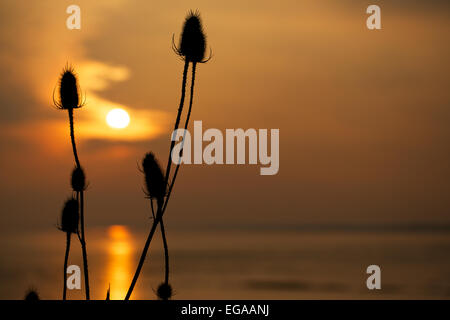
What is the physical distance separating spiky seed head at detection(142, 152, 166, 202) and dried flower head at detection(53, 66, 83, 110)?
88cm

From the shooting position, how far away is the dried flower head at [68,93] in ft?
23.0

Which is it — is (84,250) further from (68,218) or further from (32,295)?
(68,218)

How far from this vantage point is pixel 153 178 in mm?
6910

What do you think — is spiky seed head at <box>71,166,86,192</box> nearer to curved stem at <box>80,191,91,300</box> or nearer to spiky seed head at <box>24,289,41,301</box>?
curved stem at <box>80,191,91,300</box>

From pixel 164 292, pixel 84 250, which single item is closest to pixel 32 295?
pixel 164 292

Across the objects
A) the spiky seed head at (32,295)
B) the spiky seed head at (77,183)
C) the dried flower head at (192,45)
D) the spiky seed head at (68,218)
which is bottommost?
the spiky seed head at (32,295)

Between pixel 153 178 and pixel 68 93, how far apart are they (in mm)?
1170

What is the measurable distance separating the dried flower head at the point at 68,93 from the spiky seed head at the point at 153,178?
0.88 metres

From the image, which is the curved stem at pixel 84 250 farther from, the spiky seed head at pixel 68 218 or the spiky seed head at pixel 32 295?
the spiky seed head at pixel 32 295

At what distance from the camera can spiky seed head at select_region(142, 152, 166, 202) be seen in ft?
22.3

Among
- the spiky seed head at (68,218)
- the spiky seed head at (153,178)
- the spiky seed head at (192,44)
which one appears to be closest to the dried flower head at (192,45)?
the spiky seed head at (192,44)

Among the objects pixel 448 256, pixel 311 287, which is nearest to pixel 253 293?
pixel 311 287

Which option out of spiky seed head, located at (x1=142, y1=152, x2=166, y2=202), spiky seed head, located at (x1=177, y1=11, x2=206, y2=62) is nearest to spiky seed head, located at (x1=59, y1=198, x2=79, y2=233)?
spiky seed head, located at (x1=142, y1=152, x2=166, y2=202)
